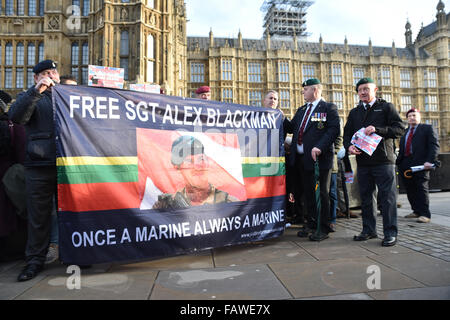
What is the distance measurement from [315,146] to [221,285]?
2.15 metres

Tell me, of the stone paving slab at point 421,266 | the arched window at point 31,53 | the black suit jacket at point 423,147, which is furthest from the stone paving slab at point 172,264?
the arched window at point 31,53

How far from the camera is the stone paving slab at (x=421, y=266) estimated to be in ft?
7.27

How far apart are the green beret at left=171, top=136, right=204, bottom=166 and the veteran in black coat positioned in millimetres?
3926

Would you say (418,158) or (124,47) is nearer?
(418,158)

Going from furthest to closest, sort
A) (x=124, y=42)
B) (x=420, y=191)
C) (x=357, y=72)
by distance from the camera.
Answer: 1. (x=357, y=72)
2. (x=124, y=42)
3. (x=420, y=191)

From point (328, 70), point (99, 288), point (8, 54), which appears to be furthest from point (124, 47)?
point (328, 70)

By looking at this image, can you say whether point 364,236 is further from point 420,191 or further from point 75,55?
point 75,55

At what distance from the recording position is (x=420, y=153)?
5.04 meters

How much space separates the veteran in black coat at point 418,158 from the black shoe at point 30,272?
5.28 meters

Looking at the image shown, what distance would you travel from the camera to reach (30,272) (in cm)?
247

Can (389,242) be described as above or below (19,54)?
below

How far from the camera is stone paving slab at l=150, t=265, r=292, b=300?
2000 millimetres

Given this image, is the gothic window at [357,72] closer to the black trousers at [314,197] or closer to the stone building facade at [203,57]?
the stone building facade at [203,57]
